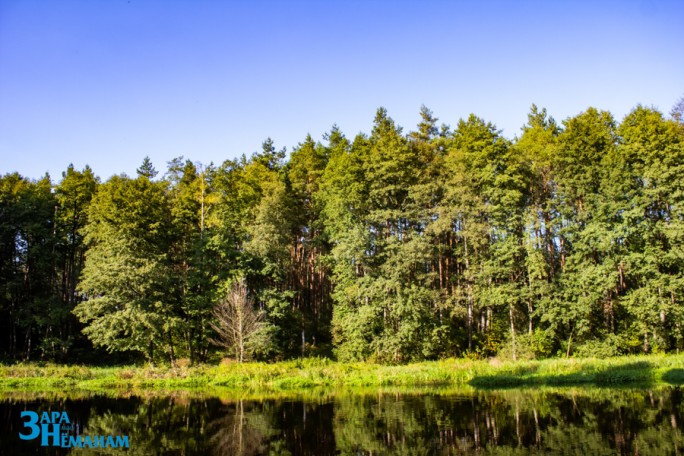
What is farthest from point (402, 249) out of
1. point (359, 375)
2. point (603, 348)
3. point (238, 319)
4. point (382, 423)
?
point (382, 423)

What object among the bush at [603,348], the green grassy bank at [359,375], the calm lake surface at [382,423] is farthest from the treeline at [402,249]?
the calm lake surface at [382,423]

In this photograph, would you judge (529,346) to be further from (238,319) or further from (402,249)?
(238,319)

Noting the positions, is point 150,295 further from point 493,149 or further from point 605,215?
point 605,215

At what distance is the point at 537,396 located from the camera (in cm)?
2223

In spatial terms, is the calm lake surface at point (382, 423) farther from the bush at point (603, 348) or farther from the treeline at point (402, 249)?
the treeline at point (402, 249)

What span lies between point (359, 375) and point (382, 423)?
14.1 m

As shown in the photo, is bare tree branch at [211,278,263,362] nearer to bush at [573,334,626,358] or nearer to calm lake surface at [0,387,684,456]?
calm lake surface at [0,387,684,456]

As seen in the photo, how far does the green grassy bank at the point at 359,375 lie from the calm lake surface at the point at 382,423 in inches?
150

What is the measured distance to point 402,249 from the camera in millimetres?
37844

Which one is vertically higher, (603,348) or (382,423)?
(382,423)

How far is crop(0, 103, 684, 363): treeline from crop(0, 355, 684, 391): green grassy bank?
4.40m

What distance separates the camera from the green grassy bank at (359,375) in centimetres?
2711

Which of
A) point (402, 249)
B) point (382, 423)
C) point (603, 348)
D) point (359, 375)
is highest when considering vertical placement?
point (402, 249)

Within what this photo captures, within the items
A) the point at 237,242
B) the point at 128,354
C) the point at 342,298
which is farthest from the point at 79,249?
the point at 342,298
